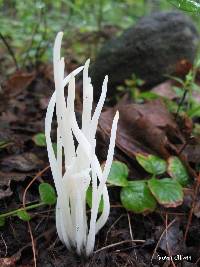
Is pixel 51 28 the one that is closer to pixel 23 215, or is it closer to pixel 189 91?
pixel 189 91

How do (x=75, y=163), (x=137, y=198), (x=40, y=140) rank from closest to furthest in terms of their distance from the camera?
(x=75, y=163) < (x=137, y=198) < (x=40, y=140)

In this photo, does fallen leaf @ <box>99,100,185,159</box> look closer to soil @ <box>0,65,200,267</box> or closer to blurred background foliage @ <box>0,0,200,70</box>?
soil @ <box>0,65,200,267</box>

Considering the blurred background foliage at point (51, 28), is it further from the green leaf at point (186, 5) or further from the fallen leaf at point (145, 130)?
the green leaf at point (186, 5)

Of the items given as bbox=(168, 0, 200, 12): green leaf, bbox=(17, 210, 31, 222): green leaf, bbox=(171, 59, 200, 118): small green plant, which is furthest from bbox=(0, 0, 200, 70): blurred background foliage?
bbox=(17, 210, 31, 222): green leaf

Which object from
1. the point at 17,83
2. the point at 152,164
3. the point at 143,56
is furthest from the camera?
the point at 143,56

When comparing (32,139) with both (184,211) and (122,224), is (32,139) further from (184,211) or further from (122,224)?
(184,211)

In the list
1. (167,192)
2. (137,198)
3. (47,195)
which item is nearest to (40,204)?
(47,195)

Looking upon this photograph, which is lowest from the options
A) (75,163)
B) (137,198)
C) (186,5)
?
(137,198)
